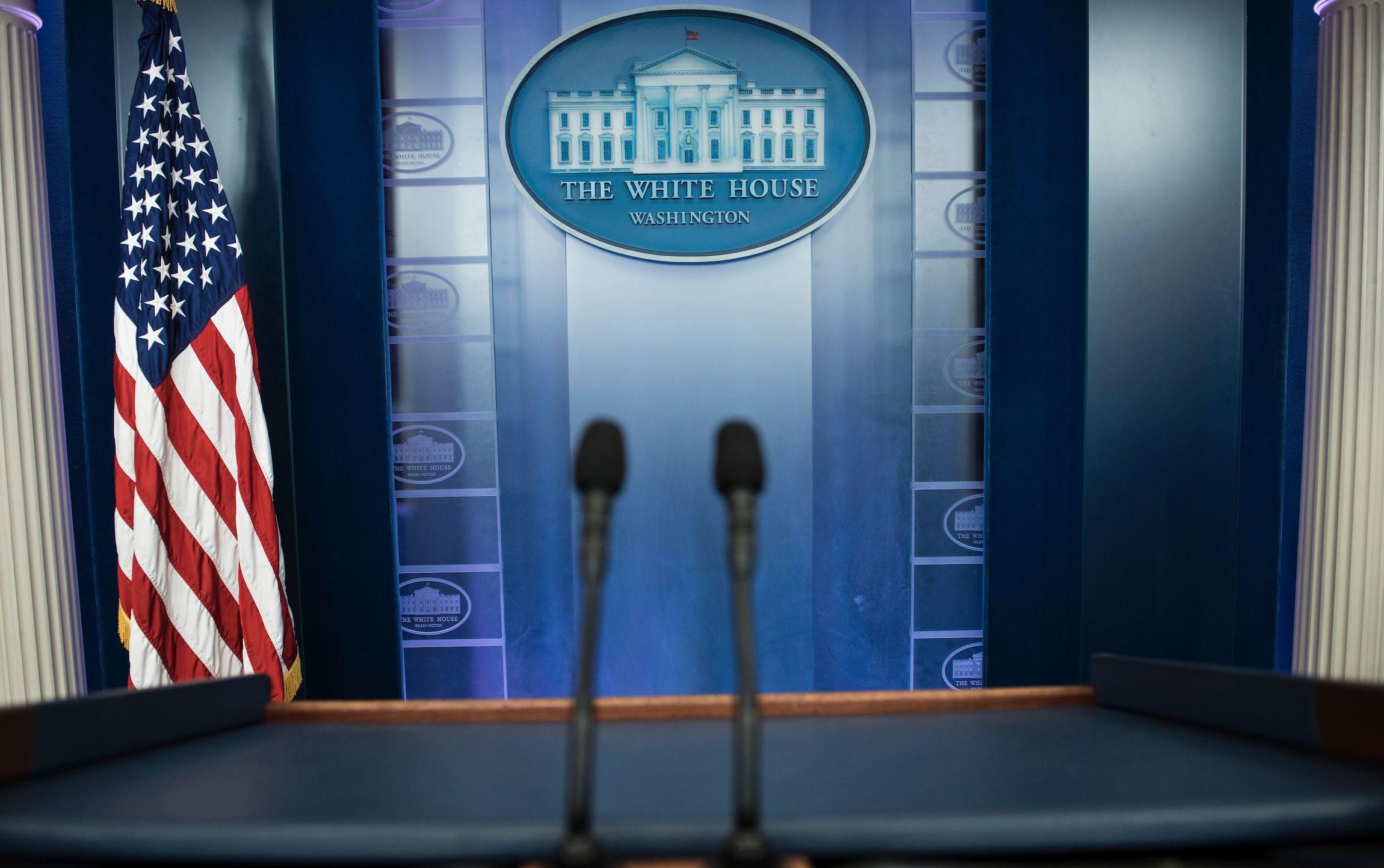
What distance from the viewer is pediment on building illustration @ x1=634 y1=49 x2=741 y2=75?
8.61 ft

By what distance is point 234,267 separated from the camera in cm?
229

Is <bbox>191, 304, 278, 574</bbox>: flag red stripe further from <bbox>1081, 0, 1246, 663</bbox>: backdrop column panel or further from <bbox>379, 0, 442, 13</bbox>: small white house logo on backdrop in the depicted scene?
<bbox>1081, 0, 1246, 663</bbox>: backdrop column panel

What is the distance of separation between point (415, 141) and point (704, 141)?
106 centimetres

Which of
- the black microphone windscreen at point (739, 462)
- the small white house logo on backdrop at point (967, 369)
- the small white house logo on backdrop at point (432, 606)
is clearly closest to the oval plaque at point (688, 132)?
the small white house logo on backdrop at point (967, 369)

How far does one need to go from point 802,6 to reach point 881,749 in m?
2.56

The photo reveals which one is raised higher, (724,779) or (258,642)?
(724,779)

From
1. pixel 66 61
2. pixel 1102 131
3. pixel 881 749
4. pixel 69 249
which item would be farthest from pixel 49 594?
pixel 1102 131

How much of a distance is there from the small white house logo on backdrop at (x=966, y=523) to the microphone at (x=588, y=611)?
2.29 meters

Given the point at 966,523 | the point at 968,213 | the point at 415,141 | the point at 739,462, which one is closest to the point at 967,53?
the point at 968,213

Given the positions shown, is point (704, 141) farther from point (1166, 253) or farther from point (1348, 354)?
point (1348, 354)

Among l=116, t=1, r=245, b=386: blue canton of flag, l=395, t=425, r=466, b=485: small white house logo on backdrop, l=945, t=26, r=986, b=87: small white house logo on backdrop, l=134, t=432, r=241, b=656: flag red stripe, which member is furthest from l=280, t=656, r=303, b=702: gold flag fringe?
l=945, t=26, r=986, b=87: small white house logo on backdrop

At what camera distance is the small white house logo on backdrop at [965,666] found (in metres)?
2.78

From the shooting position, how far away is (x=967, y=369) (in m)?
2.73

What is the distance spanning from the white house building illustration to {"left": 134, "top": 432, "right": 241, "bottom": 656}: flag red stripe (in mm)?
1601
